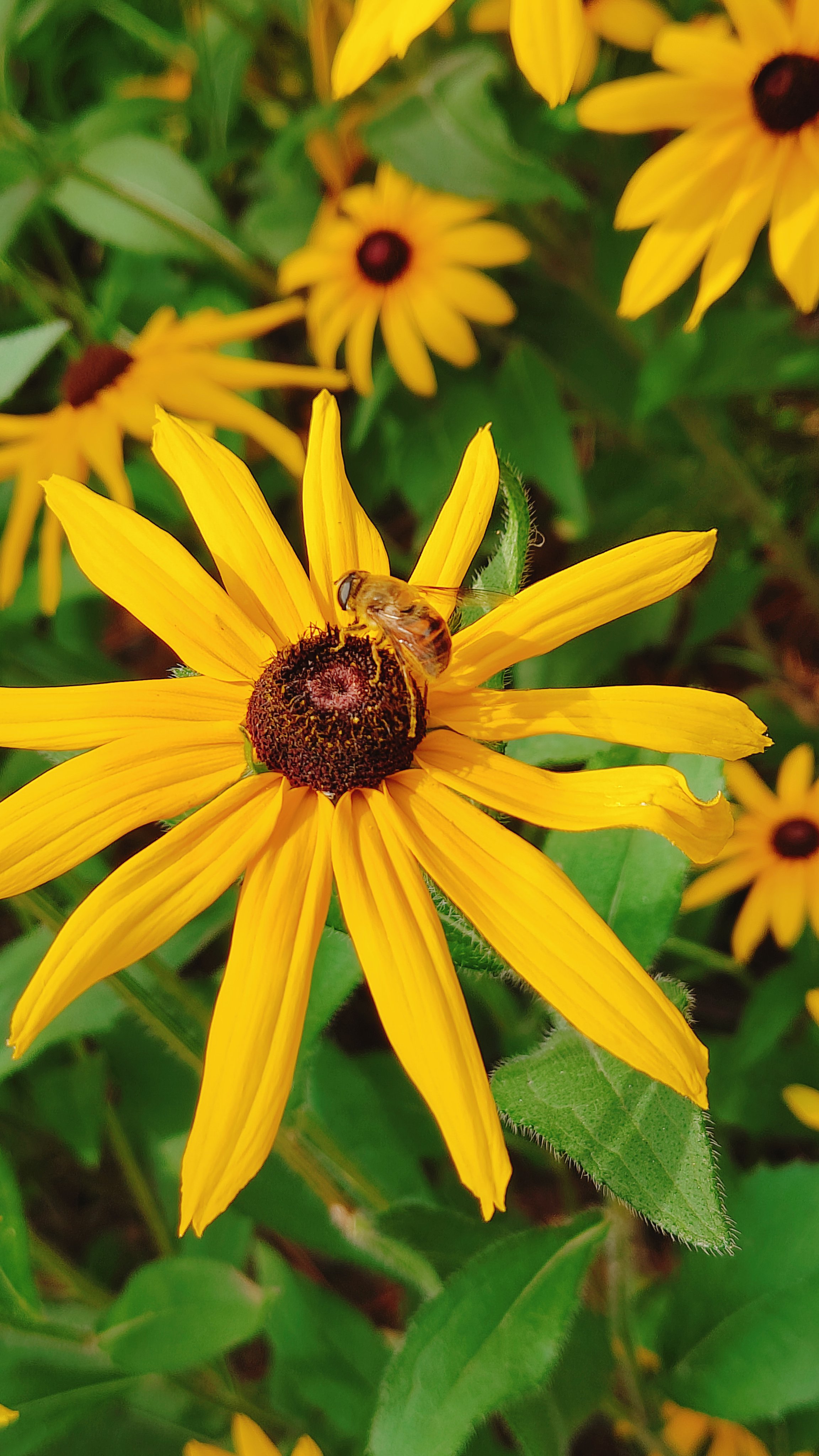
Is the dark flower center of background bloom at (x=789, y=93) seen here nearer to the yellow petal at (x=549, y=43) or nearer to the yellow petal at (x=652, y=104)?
the yellow petal at (x=652, y=104)

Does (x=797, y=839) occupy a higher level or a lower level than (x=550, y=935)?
lower

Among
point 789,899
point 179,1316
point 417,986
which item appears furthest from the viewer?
point 789,899

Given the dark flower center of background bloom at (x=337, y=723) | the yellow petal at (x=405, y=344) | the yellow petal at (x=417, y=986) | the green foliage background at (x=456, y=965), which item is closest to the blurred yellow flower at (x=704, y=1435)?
the green foliage background at (x=456, y=965)

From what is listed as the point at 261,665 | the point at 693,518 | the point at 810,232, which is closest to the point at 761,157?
the point at 810,232

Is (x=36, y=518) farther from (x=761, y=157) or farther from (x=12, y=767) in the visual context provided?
(x=761, y=157)

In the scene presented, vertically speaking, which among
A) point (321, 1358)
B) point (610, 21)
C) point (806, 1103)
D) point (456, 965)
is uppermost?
point (610, 21)

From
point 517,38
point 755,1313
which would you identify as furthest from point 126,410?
point 755,1313

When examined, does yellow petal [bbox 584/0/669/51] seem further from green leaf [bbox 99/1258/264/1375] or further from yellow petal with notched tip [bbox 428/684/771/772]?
green leaf [bbox 99/1258/264/1375]

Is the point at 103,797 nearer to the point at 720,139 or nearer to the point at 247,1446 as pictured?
the point at 247,1446
